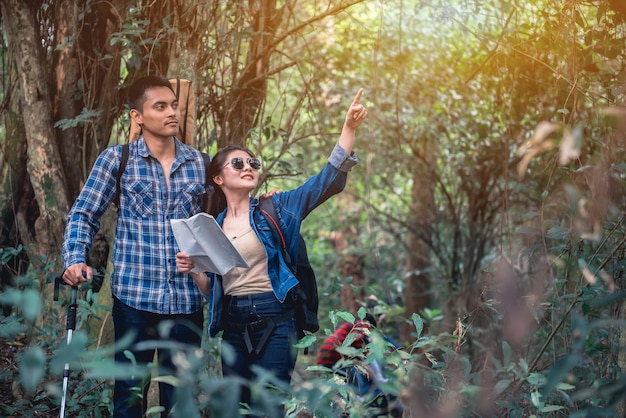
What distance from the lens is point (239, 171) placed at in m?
3.91

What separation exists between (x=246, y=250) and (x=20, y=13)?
3.42 meters

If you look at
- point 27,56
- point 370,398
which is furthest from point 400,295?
point 370,398

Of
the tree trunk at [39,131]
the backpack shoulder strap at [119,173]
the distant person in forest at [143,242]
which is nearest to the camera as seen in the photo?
the distant person in forest at [143,242]

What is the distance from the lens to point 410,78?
1040 centimetres

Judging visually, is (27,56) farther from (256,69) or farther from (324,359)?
(324,359)

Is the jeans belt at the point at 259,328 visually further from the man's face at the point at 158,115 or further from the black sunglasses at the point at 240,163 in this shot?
the man's face at the point at 158,115

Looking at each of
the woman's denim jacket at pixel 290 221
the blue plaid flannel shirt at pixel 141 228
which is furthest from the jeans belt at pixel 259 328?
the blue plaid flannel shirt at pixel 141 228

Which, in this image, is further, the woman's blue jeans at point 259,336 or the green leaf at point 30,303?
the woman's blue jeans at point 259,336

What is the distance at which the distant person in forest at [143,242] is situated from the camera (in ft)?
12.5

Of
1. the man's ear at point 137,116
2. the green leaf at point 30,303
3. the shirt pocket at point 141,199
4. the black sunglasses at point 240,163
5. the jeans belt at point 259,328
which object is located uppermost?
the man's ear at point 137,116

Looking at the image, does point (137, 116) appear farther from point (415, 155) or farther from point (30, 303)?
point (415, 155)

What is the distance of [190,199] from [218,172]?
0.21 metres

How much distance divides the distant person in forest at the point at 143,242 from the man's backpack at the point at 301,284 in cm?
50

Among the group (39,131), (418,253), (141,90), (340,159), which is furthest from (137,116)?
(418,253)
